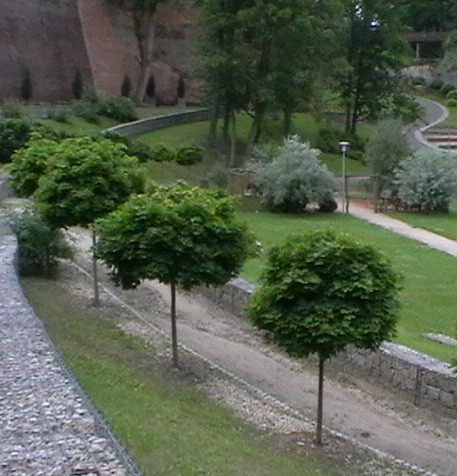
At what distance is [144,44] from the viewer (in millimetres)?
58125

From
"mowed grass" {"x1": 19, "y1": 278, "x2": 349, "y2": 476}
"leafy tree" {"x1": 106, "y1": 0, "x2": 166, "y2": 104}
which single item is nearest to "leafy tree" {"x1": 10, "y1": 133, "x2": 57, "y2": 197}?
"mowed grass" {"x1": 19, "y1": 278, "x2": 349, "y2": 476}

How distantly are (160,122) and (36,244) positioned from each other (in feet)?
105

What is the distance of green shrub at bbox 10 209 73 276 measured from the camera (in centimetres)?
2247

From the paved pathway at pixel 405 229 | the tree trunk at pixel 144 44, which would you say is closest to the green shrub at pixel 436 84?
the tree trunk at pixel 144 44

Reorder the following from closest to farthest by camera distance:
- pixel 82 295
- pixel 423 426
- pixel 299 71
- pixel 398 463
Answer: pixel 398 463
pixel 423 426
pixel 82 295
pixel 299 71

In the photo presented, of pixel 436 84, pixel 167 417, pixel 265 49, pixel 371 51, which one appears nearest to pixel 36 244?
pixel 167 417

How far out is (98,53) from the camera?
5791 cm

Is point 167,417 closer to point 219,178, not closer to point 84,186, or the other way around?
point 84,186

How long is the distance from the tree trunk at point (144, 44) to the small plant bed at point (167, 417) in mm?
38390

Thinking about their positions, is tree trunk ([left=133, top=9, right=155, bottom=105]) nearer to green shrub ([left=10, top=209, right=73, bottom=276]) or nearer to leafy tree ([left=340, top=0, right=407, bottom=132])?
leafy tree ([left=340, top=0, right=407, bottom=132])

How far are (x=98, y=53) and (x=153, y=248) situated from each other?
43.2 m

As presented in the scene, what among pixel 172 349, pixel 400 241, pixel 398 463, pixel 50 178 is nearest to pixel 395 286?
pixel 398 463

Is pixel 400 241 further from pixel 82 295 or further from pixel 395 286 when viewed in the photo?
pixel 395 286

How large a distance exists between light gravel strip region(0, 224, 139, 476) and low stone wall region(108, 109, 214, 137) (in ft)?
112
